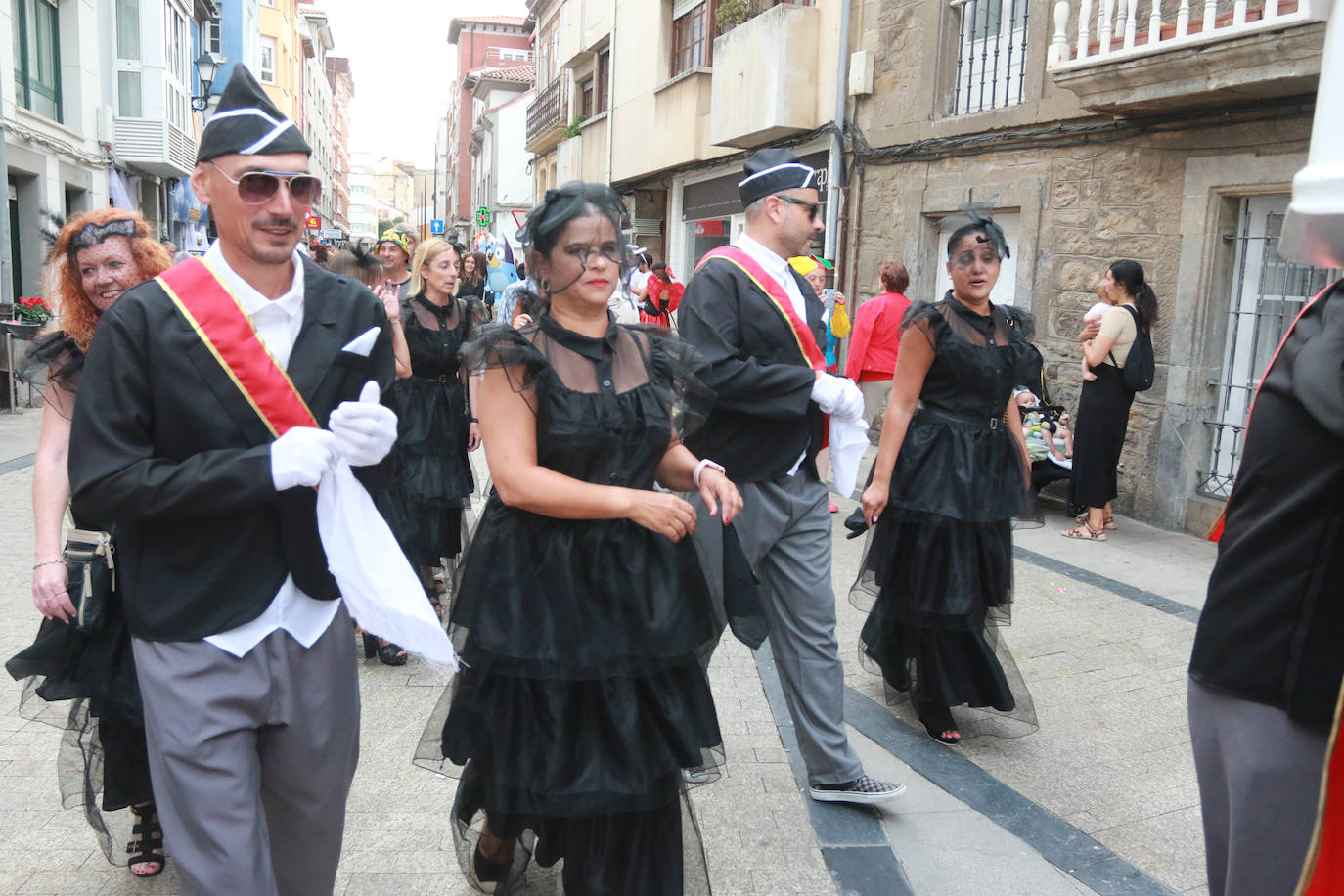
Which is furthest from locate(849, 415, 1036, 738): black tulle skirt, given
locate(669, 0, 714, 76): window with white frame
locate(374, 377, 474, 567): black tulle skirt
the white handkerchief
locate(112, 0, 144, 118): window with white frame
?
locate(112, 0, 144, 118): window with white frame

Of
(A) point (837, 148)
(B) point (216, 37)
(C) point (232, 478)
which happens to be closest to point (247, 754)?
(C) point (232, 478)

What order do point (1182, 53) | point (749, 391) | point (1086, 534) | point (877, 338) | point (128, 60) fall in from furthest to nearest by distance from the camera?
point (128, 60)
point (877, 338)
point (1086, 534)
point (1182, 53)
point (749, 391)

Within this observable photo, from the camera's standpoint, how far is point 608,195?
2.78 meters

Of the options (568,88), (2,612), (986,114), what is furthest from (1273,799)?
(568,88)

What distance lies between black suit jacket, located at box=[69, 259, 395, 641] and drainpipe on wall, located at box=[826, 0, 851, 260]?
10372 millimetres

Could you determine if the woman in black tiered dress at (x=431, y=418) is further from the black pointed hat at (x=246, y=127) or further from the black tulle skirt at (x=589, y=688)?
the black pointed hat at (x=246, y=127)

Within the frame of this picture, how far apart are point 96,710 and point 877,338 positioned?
6.25 metres

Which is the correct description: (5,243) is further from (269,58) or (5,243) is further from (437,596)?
(269,58)

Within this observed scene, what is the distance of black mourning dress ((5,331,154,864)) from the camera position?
8.91 ft

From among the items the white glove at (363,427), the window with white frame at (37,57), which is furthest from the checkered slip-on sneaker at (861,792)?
the window with white frame at (37,57)

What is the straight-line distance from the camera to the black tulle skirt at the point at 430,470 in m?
5.14

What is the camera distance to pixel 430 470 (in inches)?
205

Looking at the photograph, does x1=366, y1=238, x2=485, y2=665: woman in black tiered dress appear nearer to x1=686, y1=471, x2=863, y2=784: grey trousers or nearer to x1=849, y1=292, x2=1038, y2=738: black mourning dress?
x1=686, y1=471, x2=863, y2=784: grey trousers

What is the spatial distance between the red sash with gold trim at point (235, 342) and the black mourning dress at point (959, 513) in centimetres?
252
